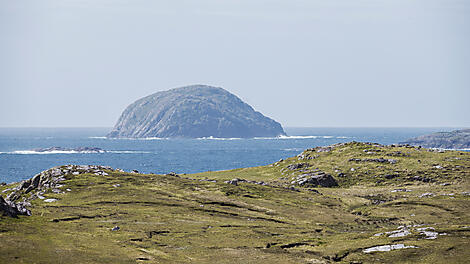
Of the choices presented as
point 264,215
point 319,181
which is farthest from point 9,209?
point 319,181

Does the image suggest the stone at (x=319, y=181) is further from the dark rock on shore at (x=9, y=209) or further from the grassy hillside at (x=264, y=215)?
the dark rock on shore at (x=9, y=209)

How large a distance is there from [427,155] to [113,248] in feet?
413

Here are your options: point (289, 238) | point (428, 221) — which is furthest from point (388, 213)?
point (289, 238)

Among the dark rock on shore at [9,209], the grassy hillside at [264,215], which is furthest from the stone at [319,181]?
the dark rock on shore at [9,209]

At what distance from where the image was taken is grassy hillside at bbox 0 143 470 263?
175ft

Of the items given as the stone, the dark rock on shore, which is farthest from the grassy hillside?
the stone

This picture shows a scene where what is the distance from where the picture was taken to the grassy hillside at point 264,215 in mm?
53344

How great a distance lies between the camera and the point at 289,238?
2677 inches

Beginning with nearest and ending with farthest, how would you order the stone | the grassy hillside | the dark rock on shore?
the grassy hillside, the dark rock on shore, the stone

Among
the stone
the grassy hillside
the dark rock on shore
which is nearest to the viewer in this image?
the grassy hillside

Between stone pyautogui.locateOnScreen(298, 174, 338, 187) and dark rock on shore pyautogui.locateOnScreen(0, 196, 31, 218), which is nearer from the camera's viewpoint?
dark rock on shore pyautogui.locateOnScreen(0, 196, 31, 218)

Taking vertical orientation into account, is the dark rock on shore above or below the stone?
above

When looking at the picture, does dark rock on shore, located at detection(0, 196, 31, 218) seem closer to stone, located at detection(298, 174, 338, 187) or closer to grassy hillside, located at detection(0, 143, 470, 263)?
grassy hillside, located at detection(0, 143, 470, 263)

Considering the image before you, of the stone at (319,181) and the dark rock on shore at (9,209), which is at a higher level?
the dark rock on shore at (9,209)
